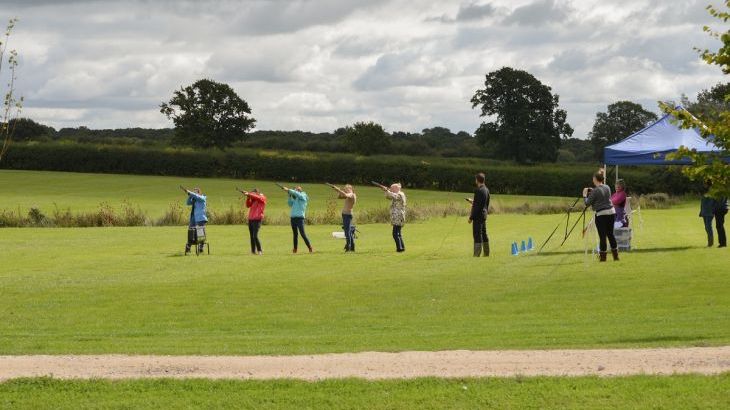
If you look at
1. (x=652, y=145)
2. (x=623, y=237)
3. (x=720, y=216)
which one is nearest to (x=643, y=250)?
(x=623, y=237)

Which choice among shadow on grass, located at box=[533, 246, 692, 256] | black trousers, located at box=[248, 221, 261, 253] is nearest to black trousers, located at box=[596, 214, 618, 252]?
shadow on grass, located at box=[533, 246, 692, 256]

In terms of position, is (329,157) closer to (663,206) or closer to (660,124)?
(663,206)

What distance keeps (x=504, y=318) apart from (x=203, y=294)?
6.07 meters

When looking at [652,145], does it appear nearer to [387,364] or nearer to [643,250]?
[643,250]

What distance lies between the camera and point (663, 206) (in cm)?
6366

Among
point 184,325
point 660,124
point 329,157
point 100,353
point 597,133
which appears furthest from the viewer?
point 597,133

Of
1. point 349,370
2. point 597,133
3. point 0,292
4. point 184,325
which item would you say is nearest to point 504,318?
point 184,325

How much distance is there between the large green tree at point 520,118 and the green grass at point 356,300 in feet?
213

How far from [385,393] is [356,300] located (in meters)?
9.13

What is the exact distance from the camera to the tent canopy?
28312mm

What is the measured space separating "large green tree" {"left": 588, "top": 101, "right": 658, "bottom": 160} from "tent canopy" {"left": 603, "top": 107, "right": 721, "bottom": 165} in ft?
261

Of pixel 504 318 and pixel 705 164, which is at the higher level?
pixel 705 164

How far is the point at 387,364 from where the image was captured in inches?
464

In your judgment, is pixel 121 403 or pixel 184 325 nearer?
pixel 121 403
